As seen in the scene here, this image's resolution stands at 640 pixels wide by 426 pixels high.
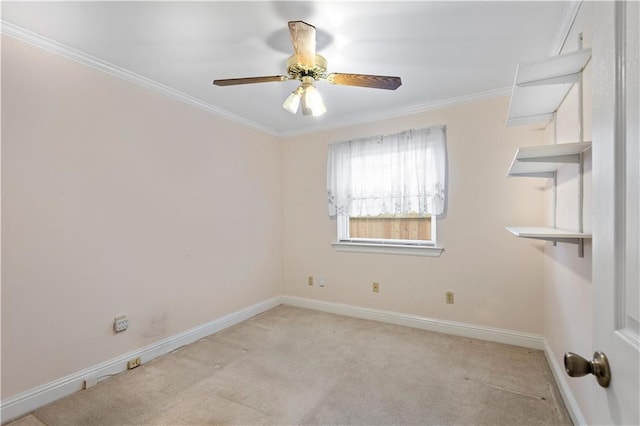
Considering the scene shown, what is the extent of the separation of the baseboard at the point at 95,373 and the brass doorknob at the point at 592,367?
2.83 m

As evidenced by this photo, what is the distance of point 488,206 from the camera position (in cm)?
289

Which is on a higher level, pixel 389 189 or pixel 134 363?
pixel 389 189

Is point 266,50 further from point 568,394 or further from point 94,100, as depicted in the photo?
point 568,394

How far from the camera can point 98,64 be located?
2.23 meters

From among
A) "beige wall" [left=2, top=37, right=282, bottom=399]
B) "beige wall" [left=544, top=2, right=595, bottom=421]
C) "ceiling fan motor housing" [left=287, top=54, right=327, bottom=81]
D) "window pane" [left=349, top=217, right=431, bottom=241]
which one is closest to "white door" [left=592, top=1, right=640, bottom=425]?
"beige wall" [left=544, top=2, right=595, bottom=421]

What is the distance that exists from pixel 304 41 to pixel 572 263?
2066 mm

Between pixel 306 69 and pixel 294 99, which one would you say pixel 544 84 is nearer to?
pixel 306 69

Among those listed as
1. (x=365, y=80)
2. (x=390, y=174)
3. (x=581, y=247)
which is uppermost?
(x=365, y=80)

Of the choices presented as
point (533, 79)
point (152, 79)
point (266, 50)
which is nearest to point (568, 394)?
point (533, 79)

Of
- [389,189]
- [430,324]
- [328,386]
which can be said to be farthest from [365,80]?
[430,324]

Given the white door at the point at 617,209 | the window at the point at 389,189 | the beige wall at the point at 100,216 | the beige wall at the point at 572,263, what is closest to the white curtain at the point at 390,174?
the window at the point at 389,189

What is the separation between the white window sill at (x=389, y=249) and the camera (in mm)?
3162

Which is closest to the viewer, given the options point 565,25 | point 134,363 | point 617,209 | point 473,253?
point 617,209

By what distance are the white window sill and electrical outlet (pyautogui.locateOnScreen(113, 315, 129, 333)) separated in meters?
2.27
